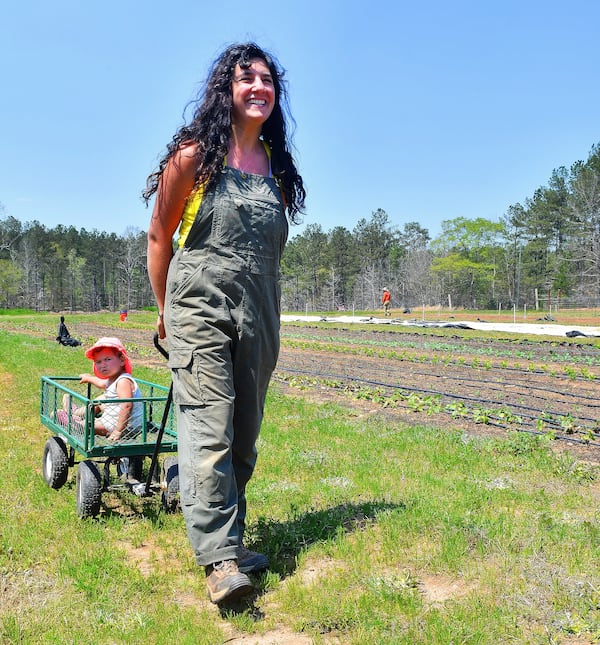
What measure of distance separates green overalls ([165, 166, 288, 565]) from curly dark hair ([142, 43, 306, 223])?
0.11m

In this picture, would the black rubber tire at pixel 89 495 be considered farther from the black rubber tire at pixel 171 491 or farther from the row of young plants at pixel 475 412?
the row of young plants at pixel 475 412

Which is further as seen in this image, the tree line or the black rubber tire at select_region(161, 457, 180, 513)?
the tree line

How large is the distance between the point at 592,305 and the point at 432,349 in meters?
34.0

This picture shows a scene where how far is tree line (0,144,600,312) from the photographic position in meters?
63.6

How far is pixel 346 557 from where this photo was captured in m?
3.39

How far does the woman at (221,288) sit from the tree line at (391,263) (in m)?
58.2

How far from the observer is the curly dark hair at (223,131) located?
3166 mm

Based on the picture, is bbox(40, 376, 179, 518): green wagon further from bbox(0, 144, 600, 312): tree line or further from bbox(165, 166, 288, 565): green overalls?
bbox(0, 144, 600, 312): tree line

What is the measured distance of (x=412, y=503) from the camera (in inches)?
163

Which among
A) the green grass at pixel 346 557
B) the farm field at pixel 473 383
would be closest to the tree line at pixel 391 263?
the farm field at pixel 473 383

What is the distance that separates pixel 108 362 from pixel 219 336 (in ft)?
8.00

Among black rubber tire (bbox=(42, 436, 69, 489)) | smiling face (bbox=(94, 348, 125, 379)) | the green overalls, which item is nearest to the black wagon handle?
the green overalls

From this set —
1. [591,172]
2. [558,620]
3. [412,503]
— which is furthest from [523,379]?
[591,172]

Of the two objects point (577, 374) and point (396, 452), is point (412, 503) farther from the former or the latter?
point (577, 374)
